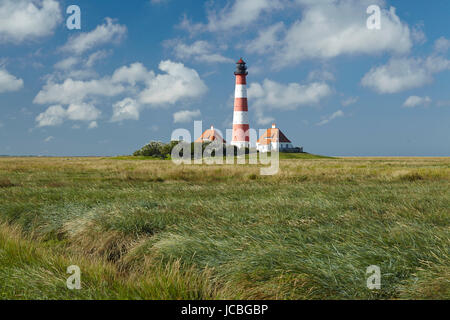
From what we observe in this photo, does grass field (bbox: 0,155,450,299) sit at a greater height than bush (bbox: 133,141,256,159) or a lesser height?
lesser

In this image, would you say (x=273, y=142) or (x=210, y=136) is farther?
(x=273, y=142)

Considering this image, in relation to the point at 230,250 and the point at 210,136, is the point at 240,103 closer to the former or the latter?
the point at 210,136

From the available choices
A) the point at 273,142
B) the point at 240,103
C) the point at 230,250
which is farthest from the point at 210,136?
the point at 230,250

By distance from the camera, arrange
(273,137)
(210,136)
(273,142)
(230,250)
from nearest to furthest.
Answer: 1. (230,250)
2. (210,136)
3. (273,142)
4. (273,137)

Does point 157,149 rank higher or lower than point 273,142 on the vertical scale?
lower

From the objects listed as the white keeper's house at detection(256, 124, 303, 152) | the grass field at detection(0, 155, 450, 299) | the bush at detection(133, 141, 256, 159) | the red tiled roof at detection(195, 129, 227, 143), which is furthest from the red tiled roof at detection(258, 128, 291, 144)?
the grass field at detection(0, 155, 450, 299)

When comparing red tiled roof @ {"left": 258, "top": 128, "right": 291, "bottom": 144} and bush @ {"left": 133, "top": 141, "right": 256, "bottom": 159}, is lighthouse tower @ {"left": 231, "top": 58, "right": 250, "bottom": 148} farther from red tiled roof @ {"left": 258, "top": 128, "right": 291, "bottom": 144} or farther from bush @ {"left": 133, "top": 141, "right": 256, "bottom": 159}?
red tiled roof @ {"left": 258, "top": 128, "right": 291, "bottom": 144}

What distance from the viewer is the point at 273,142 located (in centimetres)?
8438

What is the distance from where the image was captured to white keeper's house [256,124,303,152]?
277 ft

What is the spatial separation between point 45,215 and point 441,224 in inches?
359

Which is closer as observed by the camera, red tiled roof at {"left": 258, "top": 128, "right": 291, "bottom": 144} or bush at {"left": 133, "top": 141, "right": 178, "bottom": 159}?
bush at {"left": 133, "top": 141, "right": 178, "bottom": 159}

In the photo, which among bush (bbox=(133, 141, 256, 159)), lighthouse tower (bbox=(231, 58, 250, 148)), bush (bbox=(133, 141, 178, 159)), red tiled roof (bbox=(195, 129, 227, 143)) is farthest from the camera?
red tiled roof (bbox=(195, 129, 227, 143))
